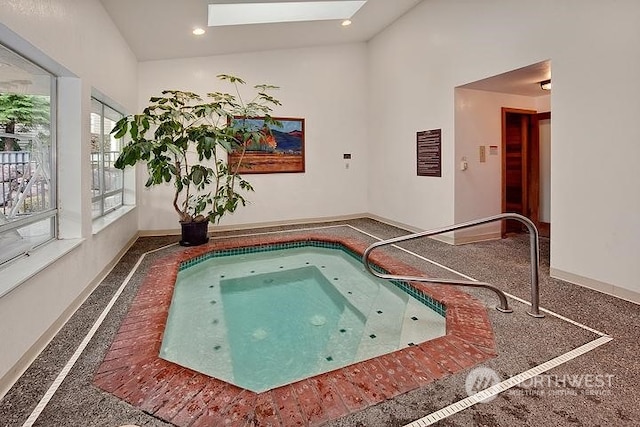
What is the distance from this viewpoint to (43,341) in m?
2.33

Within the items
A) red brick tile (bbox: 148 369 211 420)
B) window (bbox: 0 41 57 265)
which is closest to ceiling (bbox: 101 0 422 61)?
window (bbox: 0 41 57 265)

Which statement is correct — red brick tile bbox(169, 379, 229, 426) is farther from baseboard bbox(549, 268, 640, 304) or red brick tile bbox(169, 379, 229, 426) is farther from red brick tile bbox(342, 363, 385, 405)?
baseboard bbox(549, 268, 640, 304)

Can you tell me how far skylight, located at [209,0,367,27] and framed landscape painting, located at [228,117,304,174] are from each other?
185 cm

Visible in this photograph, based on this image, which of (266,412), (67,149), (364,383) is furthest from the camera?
(67,149)

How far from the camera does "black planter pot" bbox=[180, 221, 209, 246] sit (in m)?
5.07

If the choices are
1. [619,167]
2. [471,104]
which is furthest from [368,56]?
[619,167]

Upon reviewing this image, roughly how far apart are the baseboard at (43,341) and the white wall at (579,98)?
4701mm

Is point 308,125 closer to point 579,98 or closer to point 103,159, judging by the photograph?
point 103,159

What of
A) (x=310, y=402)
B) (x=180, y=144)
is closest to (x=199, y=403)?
(x=310, y=402)

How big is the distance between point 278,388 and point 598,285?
10.7 feet

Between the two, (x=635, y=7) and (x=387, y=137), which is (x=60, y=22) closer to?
(x=635, y=7)

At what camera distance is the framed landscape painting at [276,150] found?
6.61 metres

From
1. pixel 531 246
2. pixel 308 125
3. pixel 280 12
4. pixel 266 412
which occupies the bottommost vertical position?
pixel 266 412

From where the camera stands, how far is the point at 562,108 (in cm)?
342
